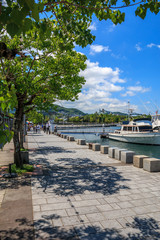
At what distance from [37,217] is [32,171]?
4313 millimetres

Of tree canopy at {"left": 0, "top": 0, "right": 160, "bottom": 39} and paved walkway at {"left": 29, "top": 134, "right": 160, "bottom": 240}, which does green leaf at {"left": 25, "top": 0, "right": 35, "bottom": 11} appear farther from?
paved walkway at {"left": 29, "top": 134, "right": 160, "bottom": 240}

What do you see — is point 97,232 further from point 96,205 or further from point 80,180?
point 80,180

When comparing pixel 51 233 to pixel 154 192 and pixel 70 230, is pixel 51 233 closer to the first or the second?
pixel 70 230

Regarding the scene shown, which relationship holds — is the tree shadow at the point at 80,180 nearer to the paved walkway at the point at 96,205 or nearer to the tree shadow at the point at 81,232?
the paved walkway at the point at 96,205

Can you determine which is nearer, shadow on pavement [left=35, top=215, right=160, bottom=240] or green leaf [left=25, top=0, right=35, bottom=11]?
green leaf [left=25, top=0, right=35, bottom=11]

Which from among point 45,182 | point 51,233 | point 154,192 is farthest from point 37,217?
point 154,192

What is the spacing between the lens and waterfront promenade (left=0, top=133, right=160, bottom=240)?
4090 millimetres

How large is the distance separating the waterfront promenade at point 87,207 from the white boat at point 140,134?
91.3 ft

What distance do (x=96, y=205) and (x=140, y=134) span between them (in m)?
31.9

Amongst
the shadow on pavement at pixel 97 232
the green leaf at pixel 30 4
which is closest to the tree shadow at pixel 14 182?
the shadow on pavement at pixel 97 232

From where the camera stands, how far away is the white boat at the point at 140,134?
35.0 metres

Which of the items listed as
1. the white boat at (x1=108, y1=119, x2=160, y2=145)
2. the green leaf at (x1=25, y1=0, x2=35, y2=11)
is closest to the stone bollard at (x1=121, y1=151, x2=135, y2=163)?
the green leaf at (x1=25, y1=0, x2=35, y2=11)

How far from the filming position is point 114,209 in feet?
17.1

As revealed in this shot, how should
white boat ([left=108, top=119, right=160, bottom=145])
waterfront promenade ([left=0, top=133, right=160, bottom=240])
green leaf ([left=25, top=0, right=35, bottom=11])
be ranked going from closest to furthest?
green leaf ([left=25, top=0, right=35, bottom=11]), waterfront promenade ([left=0, top=133, right=160, bottom=240]), white boat ([left=108, top=119, right=160, bottom=145])
